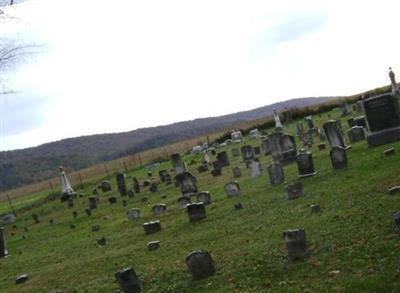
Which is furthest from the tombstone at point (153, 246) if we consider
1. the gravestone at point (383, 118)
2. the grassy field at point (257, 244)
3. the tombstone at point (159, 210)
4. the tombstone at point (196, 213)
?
the gravestone at point (383, 118)

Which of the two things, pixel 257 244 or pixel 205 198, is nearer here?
pixel 257 244

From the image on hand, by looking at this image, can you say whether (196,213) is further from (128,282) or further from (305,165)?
(128,282)

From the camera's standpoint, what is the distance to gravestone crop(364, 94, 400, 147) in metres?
22.5

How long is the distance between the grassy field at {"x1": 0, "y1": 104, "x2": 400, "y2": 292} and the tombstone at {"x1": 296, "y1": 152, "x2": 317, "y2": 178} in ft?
1.36

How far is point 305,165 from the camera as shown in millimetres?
21250

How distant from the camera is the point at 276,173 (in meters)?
21.6

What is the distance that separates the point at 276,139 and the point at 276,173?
18.0 feet

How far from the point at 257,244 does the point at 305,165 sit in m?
8.49

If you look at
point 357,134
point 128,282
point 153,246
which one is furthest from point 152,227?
point 357,134

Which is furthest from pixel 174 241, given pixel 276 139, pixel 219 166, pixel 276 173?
pixel 219 166

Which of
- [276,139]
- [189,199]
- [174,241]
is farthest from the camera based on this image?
[276,139]

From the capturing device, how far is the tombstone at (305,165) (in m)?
21.1

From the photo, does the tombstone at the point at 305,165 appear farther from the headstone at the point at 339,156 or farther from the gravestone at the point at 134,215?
the gravestone at the point at 134,215

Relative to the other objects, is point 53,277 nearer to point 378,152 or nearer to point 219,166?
point 378,152
